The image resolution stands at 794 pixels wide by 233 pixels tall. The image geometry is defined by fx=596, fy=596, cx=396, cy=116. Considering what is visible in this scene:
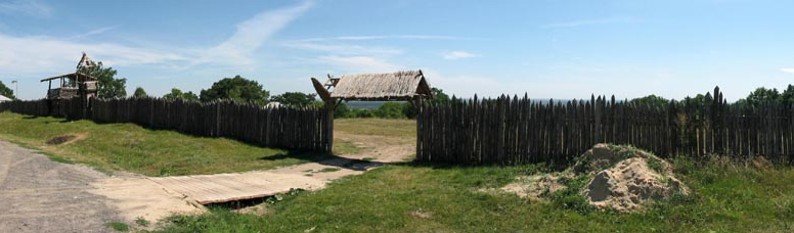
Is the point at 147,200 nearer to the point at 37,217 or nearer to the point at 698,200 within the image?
the point at 37,217

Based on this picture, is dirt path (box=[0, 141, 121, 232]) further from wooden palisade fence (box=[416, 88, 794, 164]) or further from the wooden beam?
wooden palisade fence (box=[416, 88, 794, 164])

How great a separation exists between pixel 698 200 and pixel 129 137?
18764 mm

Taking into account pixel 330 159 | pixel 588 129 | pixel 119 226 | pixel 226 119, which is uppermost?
pixel 226 119

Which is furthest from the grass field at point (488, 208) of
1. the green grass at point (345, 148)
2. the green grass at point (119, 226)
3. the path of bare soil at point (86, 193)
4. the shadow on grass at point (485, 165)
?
the green grass at point (345, 148)

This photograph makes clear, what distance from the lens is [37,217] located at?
737 cm

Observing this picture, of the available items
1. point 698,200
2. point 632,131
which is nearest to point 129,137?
point 632,131

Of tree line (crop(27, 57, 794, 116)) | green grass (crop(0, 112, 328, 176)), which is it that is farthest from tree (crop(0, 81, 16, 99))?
green grass (crop(0, 112, 328, 176))

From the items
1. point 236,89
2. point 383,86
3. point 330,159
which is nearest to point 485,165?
point 383,86

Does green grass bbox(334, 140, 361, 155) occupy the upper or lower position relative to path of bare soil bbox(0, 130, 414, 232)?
upper

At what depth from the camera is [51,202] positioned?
8.34m

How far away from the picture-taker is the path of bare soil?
7.33 metres

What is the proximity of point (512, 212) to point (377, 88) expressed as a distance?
8894 mm

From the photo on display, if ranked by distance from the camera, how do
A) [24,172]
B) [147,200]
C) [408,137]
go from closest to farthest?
[147,200], [24,172], [408,137]

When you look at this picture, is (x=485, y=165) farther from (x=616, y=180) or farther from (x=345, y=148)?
(x=345, y=148)
